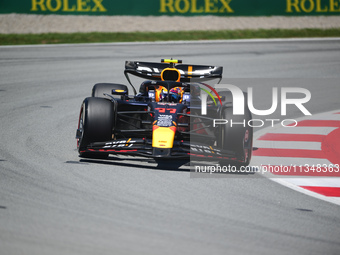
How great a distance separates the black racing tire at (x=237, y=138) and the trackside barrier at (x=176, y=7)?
1596 centimetres

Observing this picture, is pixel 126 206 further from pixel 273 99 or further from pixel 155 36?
pixel 155 36

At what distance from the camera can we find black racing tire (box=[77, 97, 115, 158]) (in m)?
8.32

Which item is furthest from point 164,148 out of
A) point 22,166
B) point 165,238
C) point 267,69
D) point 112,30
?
point 112,30

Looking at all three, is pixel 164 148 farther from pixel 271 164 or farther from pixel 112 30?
pixel 112 30

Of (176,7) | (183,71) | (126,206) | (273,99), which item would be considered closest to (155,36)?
(176,7)

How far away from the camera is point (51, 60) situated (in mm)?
18219

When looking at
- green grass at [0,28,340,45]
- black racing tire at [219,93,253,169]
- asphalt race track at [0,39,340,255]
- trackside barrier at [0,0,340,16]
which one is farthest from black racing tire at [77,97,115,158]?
trackside barrier at [0,0,340,16]

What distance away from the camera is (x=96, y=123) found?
8.37 meters

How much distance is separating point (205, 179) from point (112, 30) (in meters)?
16.5

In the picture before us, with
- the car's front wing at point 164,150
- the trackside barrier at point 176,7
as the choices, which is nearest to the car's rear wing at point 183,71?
the car's front wing at point 164,150

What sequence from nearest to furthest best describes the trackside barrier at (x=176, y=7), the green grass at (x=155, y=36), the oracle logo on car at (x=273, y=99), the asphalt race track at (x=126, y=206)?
the asphalt race track at (x=126, y=206)
the oracle logo on car at (x=273, y=99)
the green grass at (x=155, y=36)
the trackside barrier at (x=176, y=7)

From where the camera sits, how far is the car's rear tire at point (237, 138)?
27.0ft

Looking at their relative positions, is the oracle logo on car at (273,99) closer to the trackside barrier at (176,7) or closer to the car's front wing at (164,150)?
the car's front wing at (164,150)

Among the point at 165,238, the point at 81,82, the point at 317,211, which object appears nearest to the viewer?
the point at 165,238
